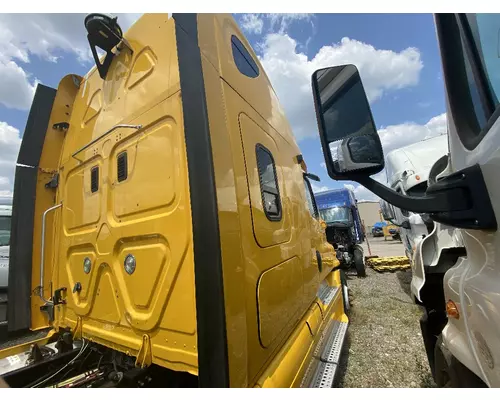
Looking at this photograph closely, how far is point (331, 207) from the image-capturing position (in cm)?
1155

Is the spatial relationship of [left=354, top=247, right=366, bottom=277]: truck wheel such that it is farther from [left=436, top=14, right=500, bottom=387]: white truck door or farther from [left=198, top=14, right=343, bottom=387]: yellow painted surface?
[left=436, top=14, right=500, bottom=387]: white truck door

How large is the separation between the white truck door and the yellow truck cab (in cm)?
100

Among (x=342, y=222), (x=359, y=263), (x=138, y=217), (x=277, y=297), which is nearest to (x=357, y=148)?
(x=277, y=297)

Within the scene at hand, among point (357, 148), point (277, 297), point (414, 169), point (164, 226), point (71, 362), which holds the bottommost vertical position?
point (71, 362)

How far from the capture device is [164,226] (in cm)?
173

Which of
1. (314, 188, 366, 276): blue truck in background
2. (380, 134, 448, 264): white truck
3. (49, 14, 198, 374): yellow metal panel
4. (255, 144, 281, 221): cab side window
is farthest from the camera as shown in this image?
(314, 188, 366, 276): blue truck in background

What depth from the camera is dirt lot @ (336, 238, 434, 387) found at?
3.12 metres

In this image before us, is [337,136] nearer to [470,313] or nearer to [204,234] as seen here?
[204,234]

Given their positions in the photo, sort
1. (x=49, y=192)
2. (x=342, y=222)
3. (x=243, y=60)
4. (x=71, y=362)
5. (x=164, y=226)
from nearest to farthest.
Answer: (x=164, y=226) < (x=71, y=362) < (x=243, y=60) < (x=49, y=192) < (x=342, y=222)

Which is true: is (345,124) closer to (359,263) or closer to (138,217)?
(138,217)

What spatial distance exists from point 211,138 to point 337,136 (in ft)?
2.13

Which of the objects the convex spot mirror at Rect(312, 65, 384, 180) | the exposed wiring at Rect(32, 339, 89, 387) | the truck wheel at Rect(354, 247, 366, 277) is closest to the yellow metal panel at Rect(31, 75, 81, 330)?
the exposed wiring at Rect(32, 339, 89, 387)

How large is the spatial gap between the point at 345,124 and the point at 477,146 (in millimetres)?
491

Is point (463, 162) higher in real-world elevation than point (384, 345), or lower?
higher
